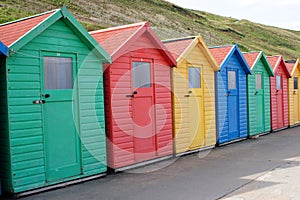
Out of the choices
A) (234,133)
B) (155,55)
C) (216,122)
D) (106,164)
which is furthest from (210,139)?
(106,164)

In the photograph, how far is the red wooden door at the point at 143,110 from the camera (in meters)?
9.37

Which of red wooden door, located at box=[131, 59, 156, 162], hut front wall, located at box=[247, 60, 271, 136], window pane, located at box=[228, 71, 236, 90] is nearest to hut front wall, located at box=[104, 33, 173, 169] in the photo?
red wooden door, located at box=[131, 59, 156, 162]

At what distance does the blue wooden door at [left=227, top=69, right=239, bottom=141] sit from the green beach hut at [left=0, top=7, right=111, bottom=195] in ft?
20.6

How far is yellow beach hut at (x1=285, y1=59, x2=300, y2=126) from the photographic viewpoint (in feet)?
61.9

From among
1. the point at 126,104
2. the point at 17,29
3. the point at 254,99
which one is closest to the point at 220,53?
the point at 254,99

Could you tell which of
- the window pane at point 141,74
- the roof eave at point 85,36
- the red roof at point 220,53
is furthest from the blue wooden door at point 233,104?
the roof eave at point 85,36

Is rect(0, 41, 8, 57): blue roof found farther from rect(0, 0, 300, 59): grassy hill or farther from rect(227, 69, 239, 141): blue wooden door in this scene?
rect(0, 0, 300, 59): grassy hill

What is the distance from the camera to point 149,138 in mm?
9773

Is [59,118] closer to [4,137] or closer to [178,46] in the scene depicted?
[4,137]

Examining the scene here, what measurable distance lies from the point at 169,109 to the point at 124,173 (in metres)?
2.48

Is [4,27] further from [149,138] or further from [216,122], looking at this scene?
[216,122]

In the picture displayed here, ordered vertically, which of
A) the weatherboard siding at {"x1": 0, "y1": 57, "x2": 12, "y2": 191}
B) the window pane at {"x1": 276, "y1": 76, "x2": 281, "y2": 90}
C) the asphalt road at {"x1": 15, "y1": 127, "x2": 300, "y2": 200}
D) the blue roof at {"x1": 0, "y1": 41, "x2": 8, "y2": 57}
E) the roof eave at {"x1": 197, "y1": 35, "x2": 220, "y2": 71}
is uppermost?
the roof eave at {"x1": 197, "y1": 35, "x2": 220, "y2": 71}

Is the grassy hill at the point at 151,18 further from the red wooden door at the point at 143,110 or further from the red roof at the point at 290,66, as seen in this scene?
the red wooden door at the point at 143,110

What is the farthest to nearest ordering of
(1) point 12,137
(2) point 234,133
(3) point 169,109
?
1. (2) point 234,133
2. (3) point 169,109
3. (1) point 12,137
